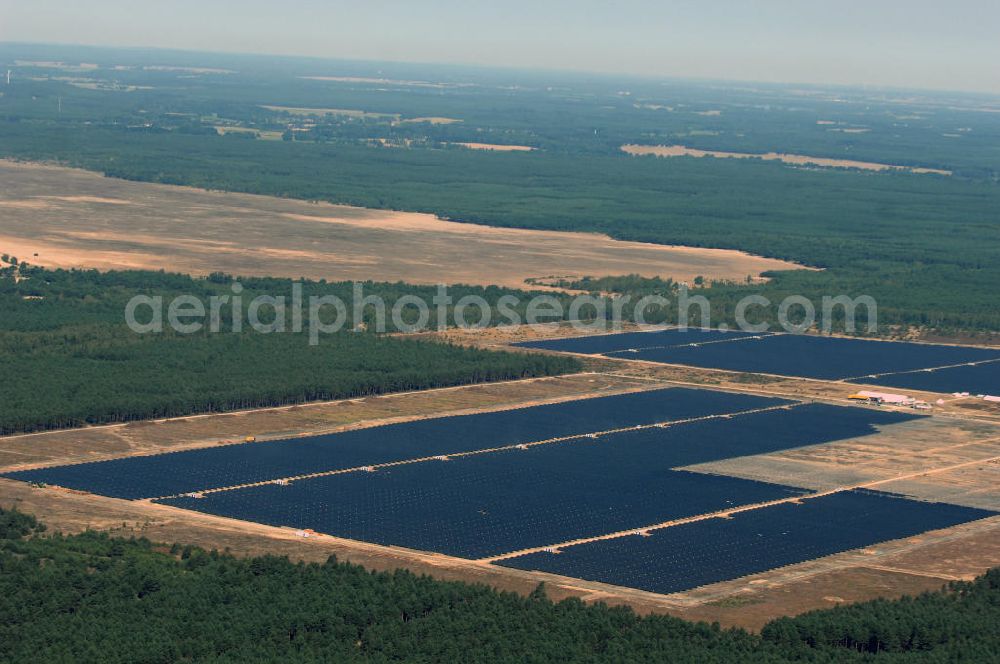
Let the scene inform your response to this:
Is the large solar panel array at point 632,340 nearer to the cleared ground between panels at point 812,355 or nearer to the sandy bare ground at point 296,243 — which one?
the cleared ground between panels at point 812,355

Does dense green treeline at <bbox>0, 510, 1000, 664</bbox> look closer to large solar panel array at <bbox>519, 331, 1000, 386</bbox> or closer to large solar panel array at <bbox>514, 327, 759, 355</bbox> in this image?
large solar panel array at <bbox>519, 331, 1000, 386</bbox>

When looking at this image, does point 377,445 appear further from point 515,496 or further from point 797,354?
point 797,354

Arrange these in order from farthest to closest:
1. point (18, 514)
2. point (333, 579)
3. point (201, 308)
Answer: point (201, 308)
point (18, 514)
point (333, 579)

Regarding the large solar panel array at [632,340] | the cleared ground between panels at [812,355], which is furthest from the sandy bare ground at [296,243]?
the cleared ground between panels at [812,355]

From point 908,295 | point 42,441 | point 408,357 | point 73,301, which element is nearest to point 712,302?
point 908,295

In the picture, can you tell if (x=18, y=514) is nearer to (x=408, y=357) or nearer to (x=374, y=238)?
(x=408, y=357)

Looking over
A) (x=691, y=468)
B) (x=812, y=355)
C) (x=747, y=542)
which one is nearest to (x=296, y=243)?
(x=812, y=355)
